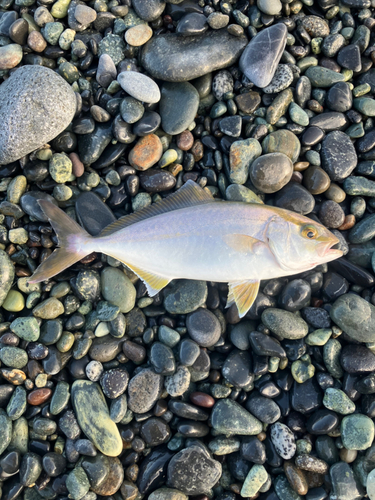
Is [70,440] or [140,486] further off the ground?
[70,440]

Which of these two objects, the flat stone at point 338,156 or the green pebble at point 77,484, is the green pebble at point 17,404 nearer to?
the green pebble at point 77,484

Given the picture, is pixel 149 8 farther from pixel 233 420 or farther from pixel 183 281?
pixel 233 420

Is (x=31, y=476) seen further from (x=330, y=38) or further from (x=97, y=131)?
(x=330, y=38)

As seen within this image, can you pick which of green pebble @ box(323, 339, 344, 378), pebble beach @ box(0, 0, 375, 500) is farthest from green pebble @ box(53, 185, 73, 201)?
green pebble @ box(323, 339, 344, 378)

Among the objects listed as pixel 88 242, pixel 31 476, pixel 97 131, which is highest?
pixel 97 131

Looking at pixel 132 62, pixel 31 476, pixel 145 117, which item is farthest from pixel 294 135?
pixel 31 476

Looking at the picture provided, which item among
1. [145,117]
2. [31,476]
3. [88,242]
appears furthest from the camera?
[145,117]

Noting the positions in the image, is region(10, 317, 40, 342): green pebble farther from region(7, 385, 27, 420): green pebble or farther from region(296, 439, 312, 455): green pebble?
region(296, 439, 312, 455): green pebble

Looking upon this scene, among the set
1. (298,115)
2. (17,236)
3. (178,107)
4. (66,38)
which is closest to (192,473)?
(17,236)
